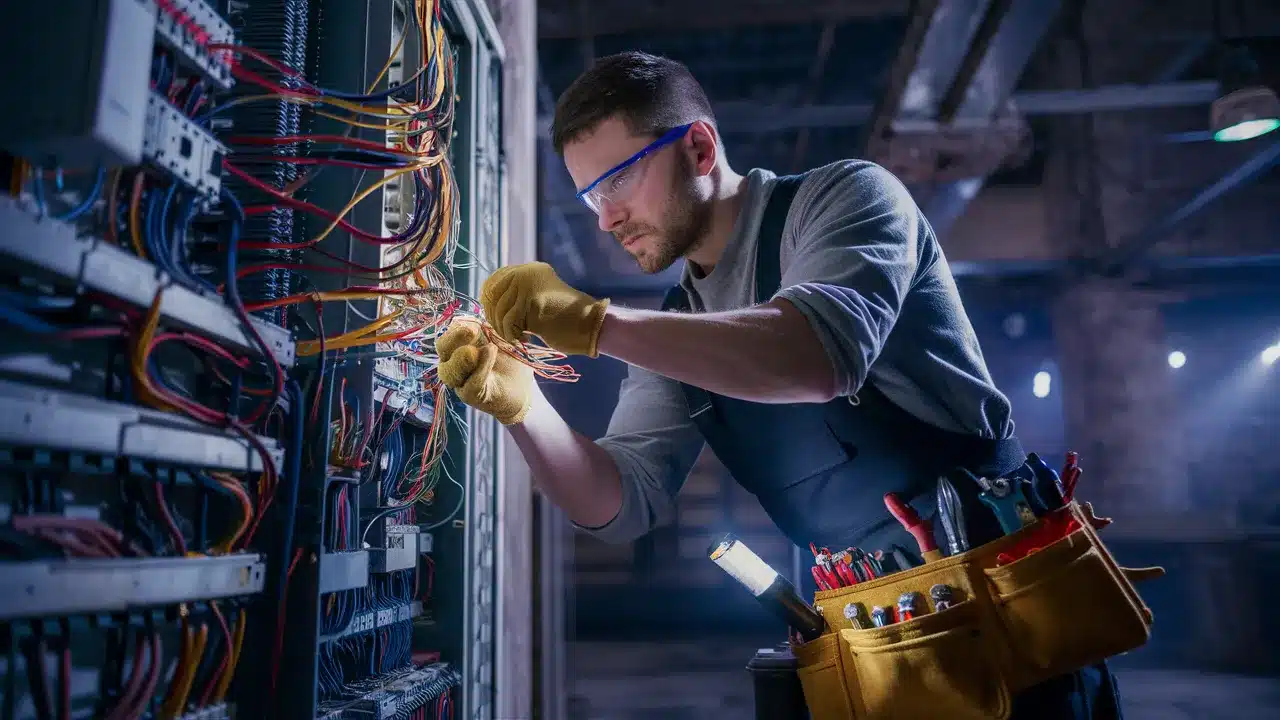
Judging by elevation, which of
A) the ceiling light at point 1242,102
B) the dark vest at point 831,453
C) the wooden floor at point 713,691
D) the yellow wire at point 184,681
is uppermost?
the ceiling light at point 1242,102

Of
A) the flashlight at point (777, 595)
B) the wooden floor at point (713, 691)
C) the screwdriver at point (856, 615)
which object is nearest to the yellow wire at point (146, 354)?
the flashlight at point (777, 595)

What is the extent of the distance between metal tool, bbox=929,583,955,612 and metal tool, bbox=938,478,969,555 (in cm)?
6

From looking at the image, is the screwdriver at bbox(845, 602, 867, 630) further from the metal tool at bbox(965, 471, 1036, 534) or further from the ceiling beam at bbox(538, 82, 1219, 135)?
the ceiling beam at bbox(538, 82, 1219, 135)

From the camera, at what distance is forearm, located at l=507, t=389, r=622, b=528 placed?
1442 millimetres

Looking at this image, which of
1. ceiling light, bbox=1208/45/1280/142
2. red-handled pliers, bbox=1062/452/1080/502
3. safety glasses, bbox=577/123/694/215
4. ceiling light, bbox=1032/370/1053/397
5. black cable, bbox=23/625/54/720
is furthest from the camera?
ceiling light, bbox=1032/370/1053/397

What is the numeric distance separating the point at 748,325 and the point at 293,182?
77 cm

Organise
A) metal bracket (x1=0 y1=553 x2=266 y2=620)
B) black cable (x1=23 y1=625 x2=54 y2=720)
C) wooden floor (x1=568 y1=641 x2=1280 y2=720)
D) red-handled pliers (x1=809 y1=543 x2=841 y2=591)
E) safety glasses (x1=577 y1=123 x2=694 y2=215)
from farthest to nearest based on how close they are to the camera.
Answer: wooden floor (x1=568 y1=641 x2=1280 y2=720) < safety glasses (x1=577 y1=123 x2=694 y2=215) < red-handled pliers (x1=809 y1=543 x2=841 y2=591) < black cable (x1=23 y1=625 x2=54 y2=720) < metal bracket (x1=0 y1=553 x2=266 y2=620)

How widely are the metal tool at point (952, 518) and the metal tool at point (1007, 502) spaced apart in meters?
0.04

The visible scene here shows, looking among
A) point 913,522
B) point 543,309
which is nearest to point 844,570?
point 913,522

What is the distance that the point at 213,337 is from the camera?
0.92 m

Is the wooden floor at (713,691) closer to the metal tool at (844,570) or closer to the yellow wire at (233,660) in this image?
the metal tool at (844,570)

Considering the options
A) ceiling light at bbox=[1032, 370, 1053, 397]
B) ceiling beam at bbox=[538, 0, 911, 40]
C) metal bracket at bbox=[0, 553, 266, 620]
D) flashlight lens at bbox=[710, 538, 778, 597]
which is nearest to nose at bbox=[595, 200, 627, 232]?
flashlight lens at bbox=[710, 538, 778, 597]

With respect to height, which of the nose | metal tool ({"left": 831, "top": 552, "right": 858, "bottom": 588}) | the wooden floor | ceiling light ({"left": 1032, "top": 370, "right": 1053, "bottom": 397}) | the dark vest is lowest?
the wooden floor

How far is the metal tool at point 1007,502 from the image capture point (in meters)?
1.15
